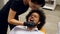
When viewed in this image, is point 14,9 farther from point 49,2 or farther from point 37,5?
point 49,2

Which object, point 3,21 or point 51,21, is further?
point 51,21

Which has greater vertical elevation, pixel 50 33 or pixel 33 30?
pixel 33 30

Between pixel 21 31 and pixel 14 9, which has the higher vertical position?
pixel 14 9

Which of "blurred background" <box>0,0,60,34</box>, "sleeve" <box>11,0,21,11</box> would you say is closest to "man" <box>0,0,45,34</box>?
"sleeve" <box>11,0,21,11</box>

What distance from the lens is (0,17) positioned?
146cm

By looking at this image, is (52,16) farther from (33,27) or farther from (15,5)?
(15,5)

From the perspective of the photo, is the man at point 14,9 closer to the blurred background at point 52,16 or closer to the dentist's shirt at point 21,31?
the dentist's shirt at point 21,31

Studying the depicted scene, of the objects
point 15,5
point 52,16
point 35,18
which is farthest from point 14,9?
point 52,16

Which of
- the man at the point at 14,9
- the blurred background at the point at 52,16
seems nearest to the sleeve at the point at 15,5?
the man at the point at 14,9

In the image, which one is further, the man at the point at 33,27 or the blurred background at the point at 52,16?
the blurred background at the point at 52,16

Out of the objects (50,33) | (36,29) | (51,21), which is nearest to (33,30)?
(36,29)

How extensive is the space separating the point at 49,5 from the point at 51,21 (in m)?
0.78

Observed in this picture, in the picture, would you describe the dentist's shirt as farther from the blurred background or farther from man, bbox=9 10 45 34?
the blurred background

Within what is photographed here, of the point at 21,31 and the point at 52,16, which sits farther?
the point at 52,16
